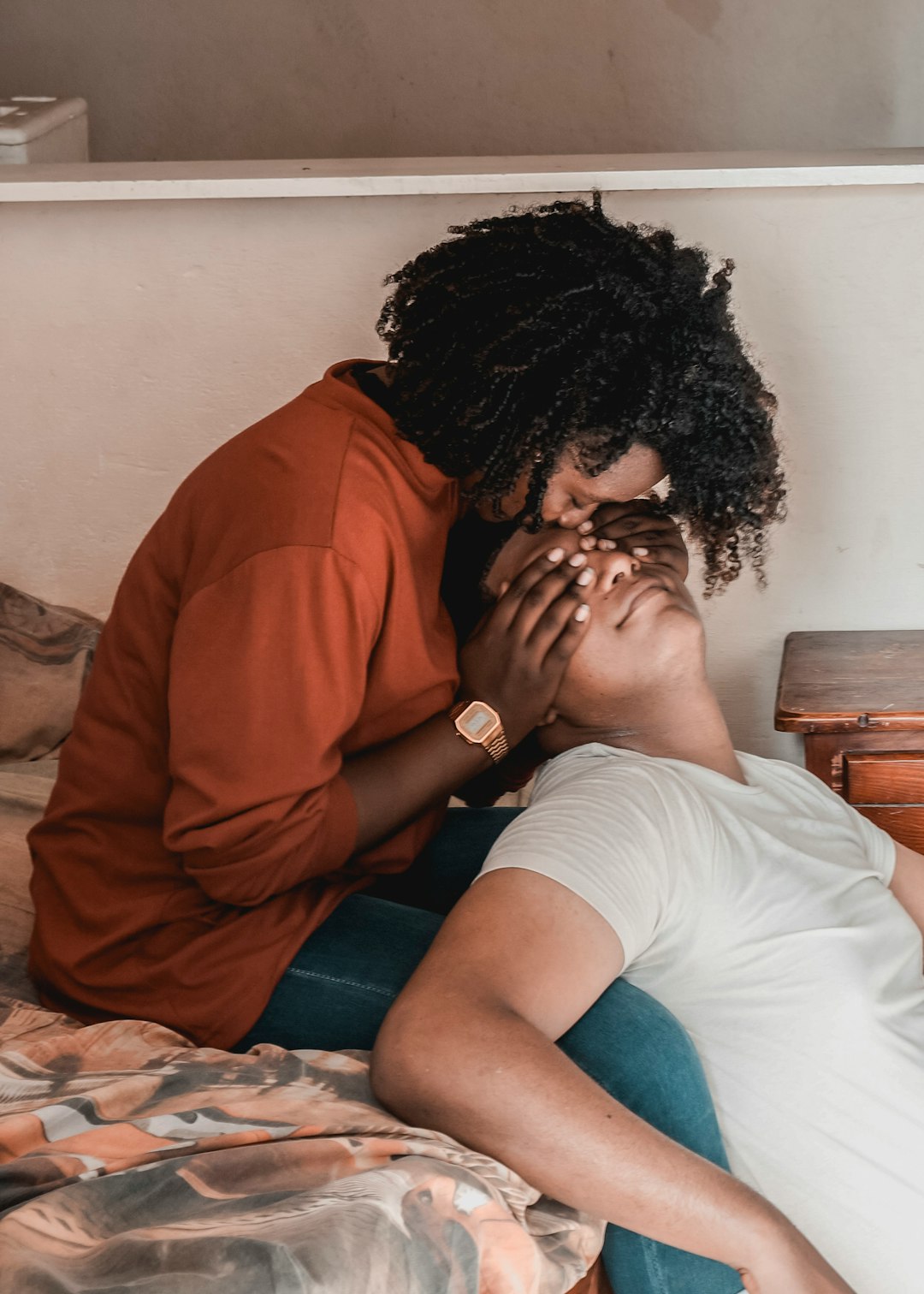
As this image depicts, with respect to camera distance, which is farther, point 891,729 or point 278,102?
point 278,102

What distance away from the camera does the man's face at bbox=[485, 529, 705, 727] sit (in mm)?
1302

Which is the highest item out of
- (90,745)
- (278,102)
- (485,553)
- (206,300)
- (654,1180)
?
(278,102)

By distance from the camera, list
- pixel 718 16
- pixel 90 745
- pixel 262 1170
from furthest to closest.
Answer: pixel 718 16 < pixel 90 745 < pixel 262 1170

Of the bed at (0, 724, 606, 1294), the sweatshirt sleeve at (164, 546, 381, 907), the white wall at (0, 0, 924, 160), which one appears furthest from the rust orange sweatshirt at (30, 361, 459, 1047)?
the white wall at (0, 0, 924, 160)

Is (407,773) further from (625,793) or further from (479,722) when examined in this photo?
(625,793)

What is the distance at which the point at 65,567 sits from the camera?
2.32 m

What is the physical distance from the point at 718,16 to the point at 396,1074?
2.91 meters

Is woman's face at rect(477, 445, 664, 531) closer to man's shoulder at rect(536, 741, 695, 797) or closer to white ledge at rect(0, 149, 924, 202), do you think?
man's shoulder at rect(536, 741, 695, 797)

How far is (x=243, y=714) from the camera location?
1097 mm

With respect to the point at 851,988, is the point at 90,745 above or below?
above

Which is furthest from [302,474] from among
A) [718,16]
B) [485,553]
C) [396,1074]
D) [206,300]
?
[718,16]

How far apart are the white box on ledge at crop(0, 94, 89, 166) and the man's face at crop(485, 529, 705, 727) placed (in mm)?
1410

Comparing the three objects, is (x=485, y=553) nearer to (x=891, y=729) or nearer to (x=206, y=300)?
(x=891, y=729)

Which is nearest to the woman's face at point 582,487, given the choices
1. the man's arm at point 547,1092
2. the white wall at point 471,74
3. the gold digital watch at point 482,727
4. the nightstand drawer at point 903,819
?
the gold digital watch at point 482,727
